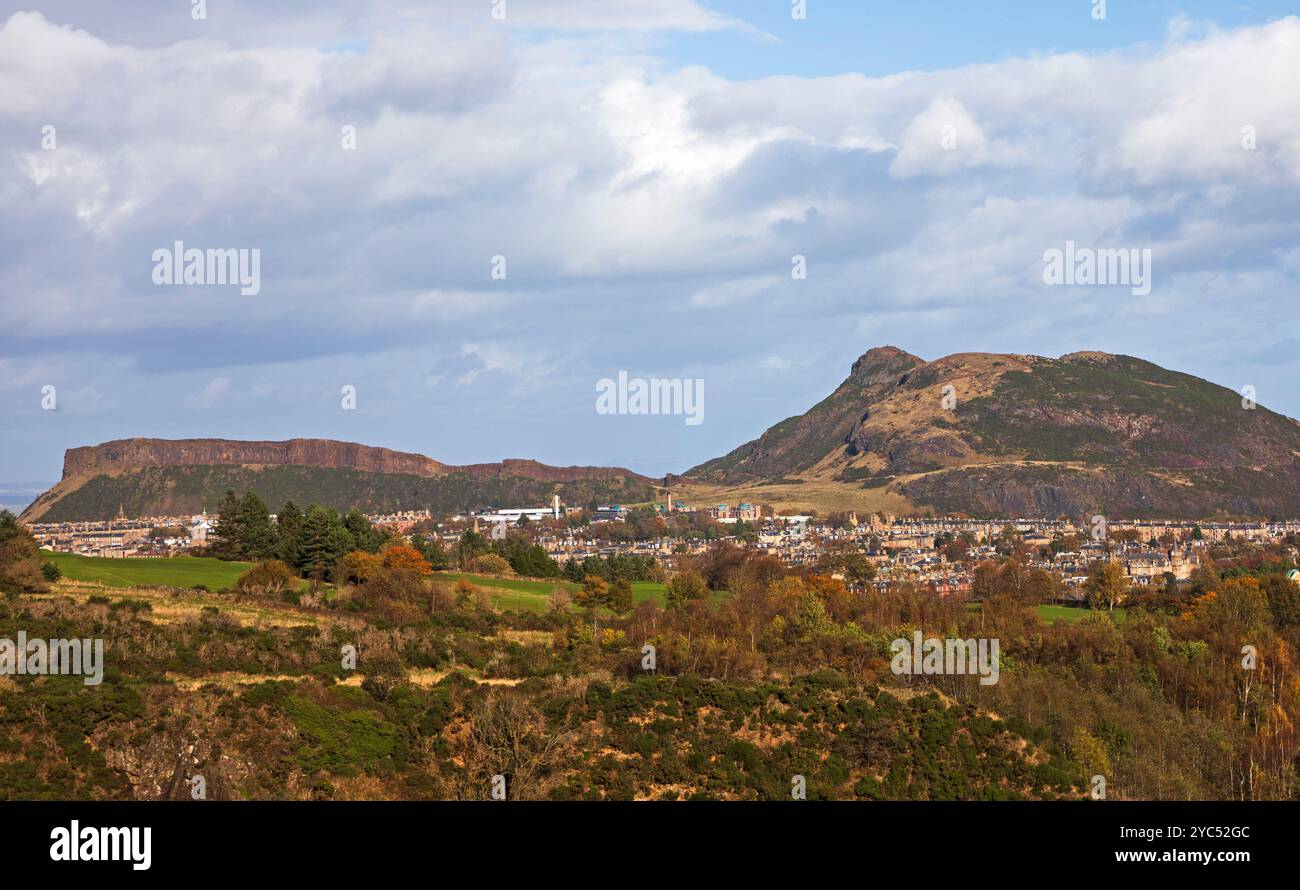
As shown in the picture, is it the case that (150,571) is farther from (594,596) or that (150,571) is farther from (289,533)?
(594,596)

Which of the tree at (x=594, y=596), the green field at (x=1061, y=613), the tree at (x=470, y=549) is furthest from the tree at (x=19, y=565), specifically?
the green field at (x=1061, y=613)

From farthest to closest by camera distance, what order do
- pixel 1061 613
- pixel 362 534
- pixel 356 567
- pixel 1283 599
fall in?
pixel 362 534, pixel 1061 613, pixel 1283 599, pixel 356 567

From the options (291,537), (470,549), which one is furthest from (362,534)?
(470,549)

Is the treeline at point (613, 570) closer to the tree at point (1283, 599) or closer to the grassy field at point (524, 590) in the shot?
the grassy field at point (524, 590)

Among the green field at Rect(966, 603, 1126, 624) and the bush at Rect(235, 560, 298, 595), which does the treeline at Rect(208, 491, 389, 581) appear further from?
the green field at Rect(966, 603, 1126, 624)

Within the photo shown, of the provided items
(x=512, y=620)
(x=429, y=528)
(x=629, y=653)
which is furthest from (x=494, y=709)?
(x=429, y=528)
